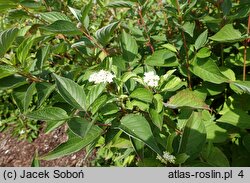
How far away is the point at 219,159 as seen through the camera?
5.22 ft

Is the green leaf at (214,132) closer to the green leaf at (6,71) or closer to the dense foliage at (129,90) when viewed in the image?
the dense foliage at (129,90)

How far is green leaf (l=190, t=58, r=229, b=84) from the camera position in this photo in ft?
5.67

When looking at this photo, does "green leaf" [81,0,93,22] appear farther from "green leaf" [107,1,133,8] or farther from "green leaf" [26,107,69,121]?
"green leaf" [26,107,69,121]

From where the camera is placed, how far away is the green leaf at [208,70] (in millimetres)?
1729

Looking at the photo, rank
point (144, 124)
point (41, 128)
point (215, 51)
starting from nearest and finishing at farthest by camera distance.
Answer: point (144, 124)
point (215, 51)
point (41, 128)

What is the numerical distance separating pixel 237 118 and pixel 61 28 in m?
1.14

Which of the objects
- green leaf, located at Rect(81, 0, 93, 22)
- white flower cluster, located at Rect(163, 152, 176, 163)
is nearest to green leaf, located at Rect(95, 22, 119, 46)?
green leaf, located at Rect(81, 0, 93, 22)

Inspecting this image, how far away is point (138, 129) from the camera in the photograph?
1.25m

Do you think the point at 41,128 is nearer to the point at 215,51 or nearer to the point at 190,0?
the point at 215,51

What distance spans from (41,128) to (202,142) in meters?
2.83

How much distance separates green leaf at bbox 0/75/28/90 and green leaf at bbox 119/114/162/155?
582 millimetres

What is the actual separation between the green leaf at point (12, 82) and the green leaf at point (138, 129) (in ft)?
1.91

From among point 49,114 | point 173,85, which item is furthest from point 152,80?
point 49,114
